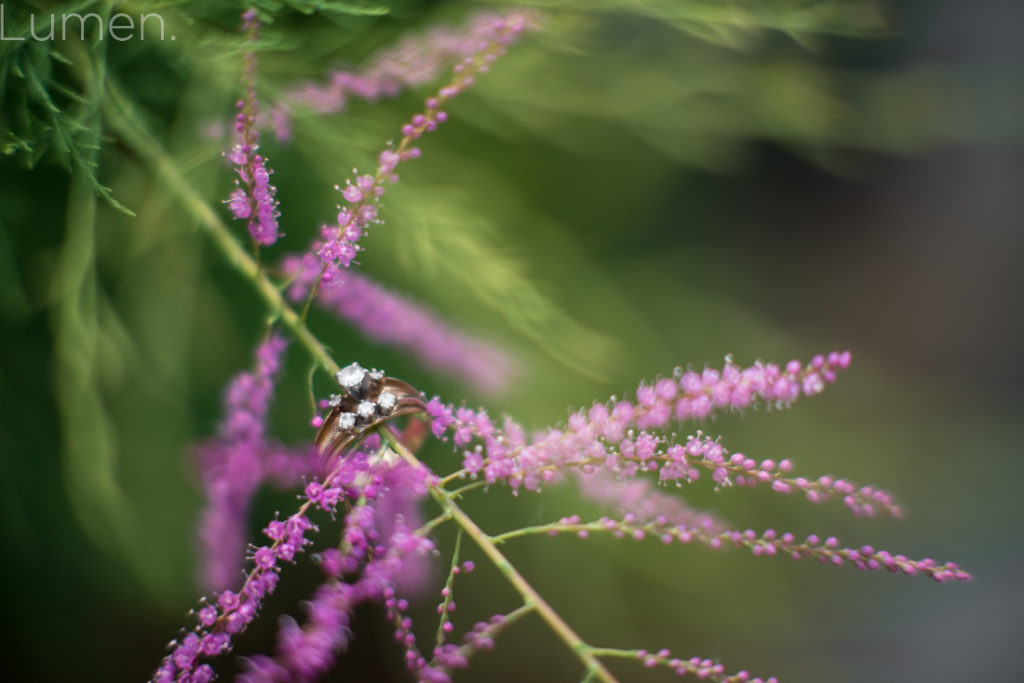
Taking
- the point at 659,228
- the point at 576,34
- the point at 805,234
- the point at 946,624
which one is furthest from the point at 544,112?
the point at 946,624

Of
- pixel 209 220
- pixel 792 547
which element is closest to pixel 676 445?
pixel 792 547

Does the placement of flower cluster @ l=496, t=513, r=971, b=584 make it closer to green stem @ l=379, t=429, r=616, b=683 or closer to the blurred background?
green stem @ l=379, t=429, r=616, b=683

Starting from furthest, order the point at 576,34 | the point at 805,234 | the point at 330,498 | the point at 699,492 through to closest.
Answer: the point at 805,234
the point at 699,492
the point at 576,34
the point at 330,498

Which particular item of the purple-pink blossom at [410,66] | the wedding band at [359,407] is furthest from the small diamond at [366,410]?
the purple-pink blossom at [410,66]

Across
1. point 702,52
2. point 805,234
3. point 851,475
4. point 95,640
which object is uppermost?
point 702,52

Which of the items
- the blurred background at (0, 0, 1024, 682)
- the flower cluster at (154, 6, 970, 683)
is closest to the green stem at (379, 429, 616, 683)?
the flower cluster at (154, 6, 970, 683)

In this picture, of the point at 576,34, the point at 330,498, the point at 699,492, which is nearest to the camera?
the point at 330,498

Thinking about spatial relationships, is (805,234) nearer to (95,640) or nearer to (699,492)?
(699,492)
